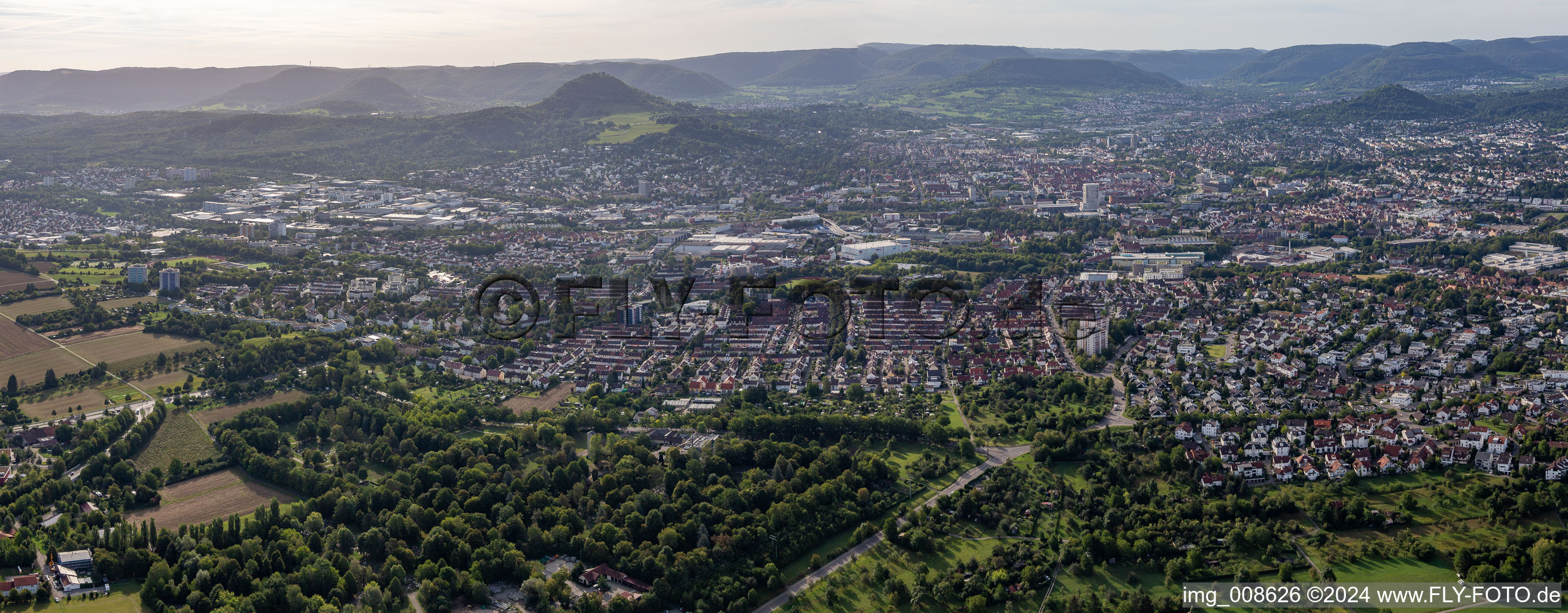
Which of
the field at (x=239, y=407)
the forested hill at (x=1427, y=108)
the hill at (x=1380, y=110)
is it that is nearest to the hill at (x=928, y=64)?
the hill at (x=1380, y=110)

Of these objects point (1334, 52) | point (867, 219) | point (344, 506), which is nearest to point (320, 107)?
point (867, 219)

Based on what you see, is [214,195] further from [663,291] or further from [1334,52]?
[1334,52]

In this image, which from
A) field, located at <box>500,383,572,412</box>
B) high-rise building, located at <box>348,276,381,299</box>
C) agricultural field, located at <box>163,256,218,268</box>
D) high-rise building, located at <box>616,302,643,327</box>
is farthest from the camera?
agricultural field, located at <box>163,256,218,268</box>

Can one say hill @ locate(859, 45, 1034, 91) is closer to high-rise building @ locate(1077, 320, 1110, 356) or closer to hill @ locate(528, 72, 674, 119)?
hill @ locate(528, 72, 674, 119)

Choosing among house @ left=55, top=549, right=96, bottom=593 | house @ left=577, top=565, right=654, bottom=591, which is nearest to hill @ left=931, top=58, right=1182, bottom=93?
house @ left=577, top=565, right=654, bottom=591

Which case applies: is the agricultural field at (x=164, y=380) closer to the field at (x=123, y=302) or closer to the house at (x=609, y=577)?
the field at (x=123, y=302)

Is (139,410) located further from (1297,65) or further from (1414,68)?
(1297,65)

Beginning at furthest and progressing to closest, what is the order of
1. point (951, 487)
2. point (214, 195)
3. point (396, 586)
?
point (214, 195), point (951, 487), point (396, 586)
